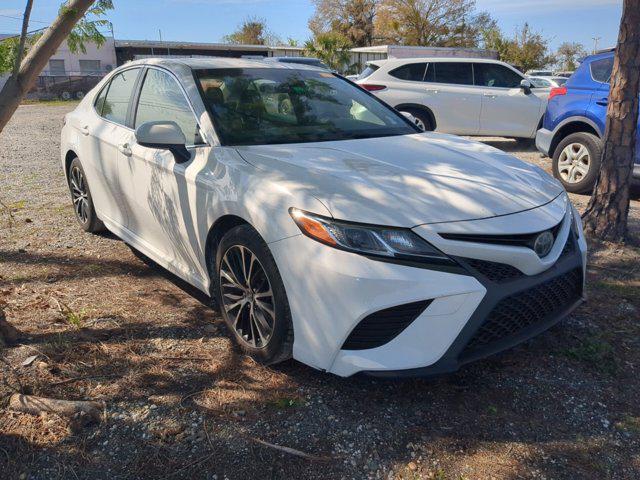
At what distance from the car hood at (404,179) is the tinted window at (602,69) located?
4271 millimetres

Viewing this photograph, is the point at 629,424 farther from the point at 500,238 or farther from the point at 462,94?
the point at 462,94

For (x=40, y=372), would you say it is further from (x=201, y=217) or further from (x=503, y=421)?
(x=503, y=421)

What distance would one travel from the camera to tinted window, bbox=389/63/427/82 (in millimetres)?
10664

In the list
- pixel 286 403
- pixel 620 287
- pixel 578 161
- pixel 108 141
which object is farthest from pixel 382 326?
pixel 578 161

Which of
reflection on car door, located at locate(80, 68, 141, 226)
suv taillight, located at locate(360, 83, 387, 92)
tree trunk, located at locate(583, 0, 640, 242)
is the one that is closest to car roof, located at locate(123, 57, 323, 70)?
reflection on car door, located at locate(80, 68, 141, 226)

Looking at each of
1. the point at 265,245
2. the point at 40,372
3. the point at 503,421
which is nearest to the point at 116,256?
the point at 40,372

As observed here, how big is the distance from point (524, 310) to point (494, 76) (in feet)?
30.2

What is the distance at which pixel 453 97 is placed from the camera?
10.6m

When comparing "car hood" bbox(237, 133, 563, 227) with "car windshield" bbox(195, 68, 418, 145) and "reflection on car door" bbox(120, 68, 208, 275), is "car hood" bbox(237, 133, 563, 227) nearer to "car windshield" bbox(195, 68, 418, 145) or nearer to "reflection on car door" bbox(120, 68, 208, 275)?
"car windshield" bbox(195, 68, 418, 145)

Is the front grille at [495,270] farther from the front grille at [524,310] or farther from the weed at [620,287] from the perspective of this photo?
the weed at [620,287]

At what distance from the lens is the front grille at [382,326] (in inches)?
93.4

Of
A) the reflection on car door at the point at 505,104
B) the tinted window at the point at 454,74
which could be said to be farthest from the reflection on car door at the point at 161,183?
the reflection on car door at the point at 505,104

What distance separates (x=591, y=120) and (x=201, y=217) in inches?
224

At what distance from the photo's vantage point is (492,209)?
262 cm
